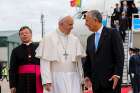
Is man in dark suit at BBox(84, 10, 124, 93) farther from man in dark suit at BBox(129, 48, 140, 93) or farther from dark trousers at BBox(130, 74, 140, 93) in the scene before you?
dark trousers at BBox(130, 74, 140, 93)

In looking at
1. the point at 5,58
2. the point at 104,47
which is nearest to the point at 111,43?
the point at 104,47

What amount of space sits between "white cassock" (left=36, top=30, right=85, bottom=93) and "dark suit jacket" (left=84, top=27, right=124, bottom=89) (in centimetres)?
30

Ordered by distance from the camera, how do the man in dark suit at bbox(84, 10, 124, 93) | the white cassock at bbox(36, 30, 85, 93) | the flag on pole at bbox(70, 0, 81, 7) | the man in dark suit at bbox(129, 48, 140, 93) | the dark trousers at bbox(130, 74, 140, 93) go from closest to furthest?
the man in dark suit at bbox(84, 10, 124, 93), the white cassock at bbox(36, 30, 85, 93), the man in dark suit at bbox(129, 48, 140, 93), the dark trousers at bbox(130, 74, 140, 93), the flag on pole at bbox(70, 0, 81, 7)

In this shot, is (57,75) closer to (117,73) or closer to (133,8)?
(117,73)

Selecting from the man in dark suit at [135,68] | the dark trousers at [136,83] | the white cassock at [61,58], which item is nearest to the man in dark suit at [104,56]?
the white cassock at [61,58]

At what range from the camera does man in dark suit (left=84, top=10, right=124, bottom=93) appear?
21.9ft

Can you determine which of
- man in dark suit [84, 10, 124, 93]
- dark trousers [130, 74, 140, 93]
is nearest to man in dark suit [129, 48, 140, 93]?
dark trousers [130, 74, 140, 93]

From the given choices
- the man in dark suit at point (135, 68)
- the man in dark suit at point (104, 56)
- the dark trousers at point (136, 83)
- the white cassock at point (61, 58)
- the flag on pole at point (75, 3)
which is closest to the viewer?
the man in dark suit at point (104, 56)

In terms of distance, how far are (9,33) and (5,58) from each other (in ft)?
20.7

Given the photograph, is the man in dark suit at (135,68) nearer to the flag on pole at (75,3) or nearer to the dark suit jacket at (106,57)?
the dark suit jacket at (106,57)

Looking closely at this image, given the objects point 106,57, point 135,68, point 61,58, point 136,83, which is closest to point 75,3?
point 136,83

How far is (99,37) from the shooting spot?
22.4ft

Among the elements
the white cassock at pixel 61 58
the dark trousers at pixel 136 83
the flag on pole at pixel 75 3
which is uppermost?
the flag on pole at pixel 75 3

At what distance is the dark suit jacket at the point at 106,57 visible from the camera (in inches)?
264
